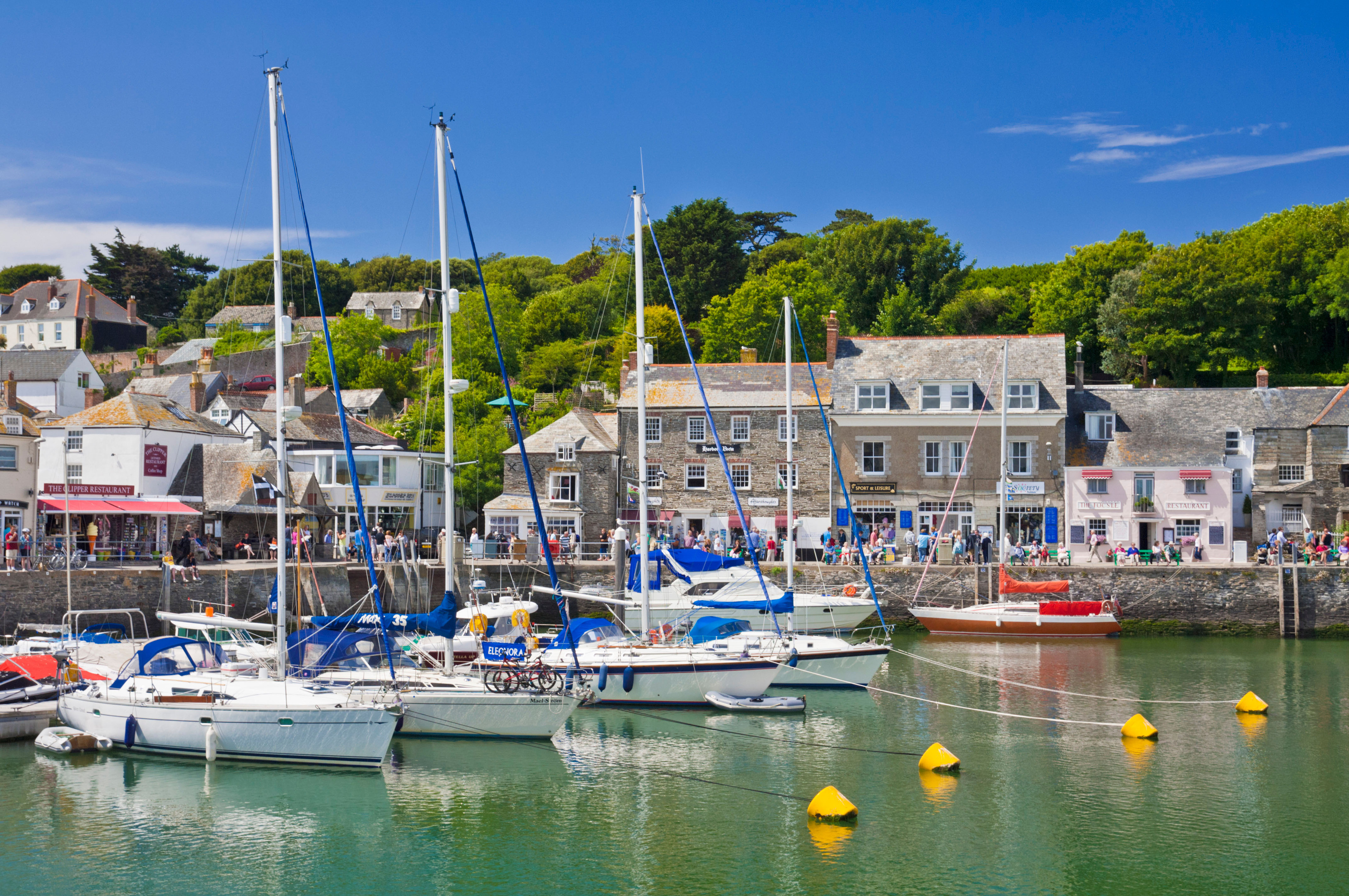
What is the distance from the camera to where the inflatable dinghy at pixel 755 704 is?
93.1 ft

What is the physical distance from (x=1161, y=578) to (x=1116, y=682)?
11.9m

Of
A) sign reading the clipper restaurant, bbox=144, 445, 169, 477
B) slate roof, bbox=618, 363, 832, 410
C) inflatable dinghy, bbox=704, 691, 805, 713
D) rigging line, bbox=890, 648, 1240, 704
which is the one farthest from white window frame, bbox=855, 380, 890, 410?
sign reading the clipper restaurant, bbox=144, 445, 169, 477

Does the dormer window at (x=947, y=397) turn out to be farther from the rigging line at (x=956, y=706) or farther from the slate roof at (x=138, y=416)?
the slate roof at (x=138, y=416)

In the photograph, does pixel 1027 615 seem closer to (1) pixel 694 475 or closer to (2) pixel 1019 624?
(2) pixel 1019 624

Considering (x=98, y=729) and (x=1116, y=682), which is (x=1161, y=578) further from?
(x=98, y=729)

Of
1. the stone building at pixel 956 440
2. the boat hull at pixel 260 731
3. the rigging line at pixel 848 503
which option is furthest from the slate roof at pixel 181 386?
the boat hull at pixel 260 731

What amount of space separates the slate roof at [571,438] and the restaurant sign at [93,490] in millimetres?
15560

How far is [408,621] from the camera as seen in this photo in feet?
87.4

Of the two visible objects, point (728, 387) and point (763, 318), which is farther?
point (763, 318)

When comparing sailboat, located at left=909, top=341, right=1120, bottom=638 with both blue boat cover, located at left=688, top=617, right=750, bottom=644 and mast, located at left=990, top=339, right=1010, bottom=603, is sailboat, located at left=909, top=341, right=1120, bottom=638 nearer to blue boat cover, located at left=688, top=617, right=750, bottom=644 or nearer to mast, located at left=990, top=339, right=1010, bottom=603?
mast, located at left=990, top=339, right=1010, bottom=603

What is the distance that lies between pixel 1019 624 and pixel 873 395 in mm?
14146

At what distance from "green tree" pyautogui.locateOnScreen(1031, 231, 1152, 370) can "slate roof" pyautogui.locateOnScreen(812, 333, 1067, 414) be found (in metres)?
16.6

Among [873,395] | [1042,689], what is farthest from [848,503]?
[873,395]

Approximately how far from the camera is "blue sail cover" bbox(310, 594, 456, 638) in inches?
977
